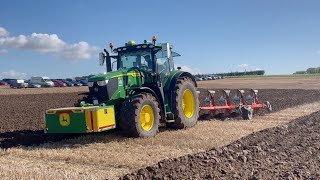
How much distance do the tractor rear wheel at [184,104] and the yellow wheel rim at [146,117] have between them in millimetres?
922

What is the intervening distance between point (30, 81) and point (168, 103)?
53.1 metres

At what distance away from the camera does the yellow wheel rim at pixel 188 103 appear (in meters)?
12.0

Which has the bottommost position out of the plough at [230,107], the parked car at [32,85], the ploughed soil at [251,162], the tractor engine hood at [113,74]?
the ploughed soil at [251,162]

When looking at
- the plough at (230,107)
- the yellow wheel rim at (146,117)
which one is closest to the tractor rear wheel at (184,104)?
the yellow wheel rim at (146,117)

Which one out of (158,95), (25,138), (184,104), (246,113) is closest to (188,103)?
(184,104)

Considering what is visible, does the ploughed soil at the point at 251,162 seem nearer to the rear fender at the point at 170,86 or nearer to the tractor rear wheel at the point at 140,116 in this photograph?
the tractor rear wheel at the point at 140,116

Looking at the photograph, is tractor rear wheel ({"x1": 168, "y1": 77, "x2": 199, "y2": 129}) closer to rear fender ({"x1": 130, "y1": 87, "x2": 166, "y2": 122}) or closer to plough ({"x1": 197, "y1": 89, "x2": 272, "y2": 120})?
rear fender ({"x1": 130, "y1": 87, "x2": 166, "y2": 122})

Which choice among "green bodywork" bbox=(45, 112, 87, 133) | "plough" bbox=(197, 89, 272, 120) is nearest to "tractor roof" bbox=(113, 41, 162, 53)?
"green bodywork" bbox=(45, 112, 87, 133)

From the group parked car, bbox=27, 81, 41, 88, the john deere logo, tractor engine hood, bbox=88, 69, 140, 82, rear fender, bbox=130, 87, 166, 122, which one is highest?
tractor engine hood, bbox=88, 69, 140, 82

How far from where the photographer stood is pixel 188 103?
12.1 metres

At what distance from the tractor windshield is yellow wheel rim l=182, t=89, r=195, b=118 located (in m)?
1.57

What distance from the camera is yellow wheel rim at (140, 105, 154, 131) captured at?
989 cm

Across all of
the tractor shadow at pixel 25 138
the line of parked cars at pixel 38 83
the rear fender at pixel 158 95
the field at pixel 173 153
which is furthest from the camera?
the line of parked cars at pixel 38 83

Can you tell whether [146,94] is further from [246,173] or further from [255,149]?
[246,173]
